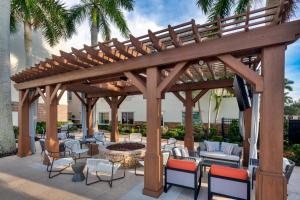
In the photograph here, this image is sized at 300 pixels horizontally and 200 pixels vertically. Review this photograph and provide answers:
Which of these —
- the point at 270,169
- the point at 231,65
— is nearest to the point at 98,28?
the point at 231,65

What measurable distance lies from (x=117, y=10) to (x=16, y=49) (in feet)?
33.6

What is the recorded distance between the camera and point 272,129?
3391 mm

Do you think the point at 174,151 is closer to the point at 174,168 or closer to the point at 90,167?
the point at 174,168

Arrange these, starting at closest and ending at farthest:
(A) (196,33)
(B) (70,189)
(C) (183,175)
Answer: (A) (196,33)
(C) (183,175)
(B) (70,189)

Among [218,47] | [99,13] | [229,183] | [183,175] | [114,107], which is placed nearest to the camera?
[218,47]

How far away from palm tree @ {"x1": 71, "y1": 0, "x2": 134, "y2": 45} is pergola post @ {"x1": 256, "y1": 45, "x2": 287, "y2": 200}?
37.6 ft

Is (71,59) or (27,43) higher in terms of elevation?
(27,43)

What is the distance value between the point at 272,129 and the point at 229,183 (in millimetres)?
1571

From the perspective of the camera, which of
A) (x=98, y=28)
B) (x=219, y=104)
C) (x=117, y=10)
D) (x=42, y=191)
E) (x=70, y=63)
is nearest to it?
(x=42, y=191)

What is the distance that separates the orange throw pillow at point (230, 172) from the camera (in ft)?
13.3

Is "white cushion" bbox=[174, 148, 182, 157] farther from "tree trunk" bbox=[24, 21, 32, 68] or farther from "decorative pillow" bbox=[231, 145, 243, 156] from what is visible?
"tree trunk" bbox=[24, 21, 32, 68]

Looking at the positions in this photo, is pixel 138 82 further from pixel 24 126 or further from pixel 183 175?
pixel 24 126

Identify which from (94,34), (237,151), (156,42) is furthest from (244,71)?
(94,34)

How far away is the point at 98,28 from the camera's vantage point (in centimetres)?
1362
